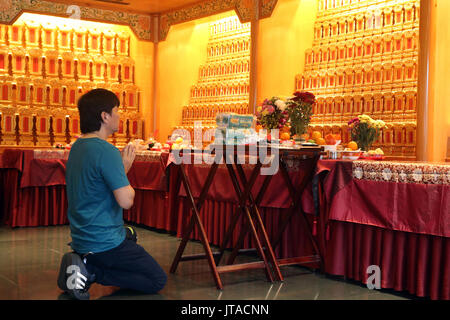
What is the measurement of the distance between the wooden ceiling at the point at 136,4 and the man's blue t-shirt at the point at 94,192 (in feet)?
20.8

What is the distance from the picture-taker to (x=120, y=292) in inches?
126

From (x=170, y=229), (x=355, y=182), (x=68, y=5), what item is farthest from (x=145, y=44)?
(x=355, y=182)

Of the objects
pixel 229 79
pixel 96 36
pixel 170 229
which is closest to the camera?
pixel 170 229

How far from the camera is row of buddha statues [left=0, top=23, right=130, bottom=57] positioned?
8.40 meters

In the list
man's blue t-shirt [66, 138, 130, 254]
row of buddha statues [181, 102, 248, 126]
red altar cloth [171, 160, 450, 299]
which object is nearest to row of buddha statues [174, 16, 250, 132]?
row of buddha statues [181, 102, 248, 126]

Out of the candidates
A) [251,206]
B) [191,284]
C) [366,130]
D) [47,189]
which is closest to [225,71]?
[47,189]

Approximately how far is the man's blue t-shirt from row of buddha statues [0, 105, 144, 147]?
5.63 m

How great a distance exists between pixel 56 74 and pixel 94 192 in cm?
644

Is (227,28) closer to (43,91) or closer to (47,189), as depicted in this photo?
(43,91)

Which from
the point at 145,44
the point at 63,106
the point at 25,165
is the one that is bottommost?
the point at 25,165

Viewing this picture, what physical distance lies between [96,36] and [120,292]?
22.6 feet

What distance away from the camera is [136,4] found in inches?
353
